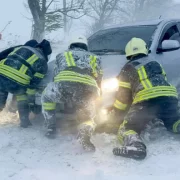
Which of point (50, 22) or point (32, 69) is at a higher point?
point (50, 22)

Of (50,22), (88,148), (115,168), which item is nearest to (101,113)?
(88,148)

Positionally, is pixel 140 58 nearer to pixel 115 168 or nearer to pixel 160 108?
pixel 160 108

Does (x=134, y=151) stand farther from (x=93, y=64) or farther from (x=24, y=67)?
(x=24, y=67)

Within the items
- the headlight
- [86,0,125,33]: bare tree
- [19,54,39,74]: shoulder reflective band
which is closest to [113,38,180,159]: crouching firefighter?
the headlight

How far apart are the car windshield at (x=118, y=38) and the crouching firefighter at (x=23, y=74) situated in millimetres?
1331

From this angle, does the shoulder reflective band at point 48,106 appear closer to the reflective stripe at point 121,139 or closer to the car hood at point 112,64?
the car hood at point 112,64

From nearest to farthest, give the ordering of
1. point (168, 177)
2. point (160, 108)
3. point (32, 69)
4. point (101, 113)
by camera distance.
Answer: point (168, 177) < point (160, 108) < point (101, 113) < point (32, 69)

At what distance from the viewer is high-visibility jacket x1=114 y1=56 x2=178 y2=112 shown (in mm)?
3898

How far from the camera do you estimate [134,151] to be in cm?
346

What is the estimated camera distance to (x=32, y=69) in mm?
4598

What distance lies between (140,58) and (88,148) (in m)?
1.44

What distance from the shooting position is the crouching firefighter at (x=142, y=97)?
388cm

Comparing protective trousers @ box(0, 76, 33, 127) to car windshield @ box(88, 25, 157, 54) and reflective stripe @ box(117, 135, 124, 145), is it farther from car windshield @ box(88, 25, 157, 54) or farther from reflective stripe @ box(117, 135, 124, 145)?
car windshield @ box(88, 25, 157, 54)

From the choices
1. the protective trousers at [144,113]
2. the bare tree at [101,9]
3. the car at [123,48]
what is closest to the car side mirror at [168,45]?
the car at [123,48]
